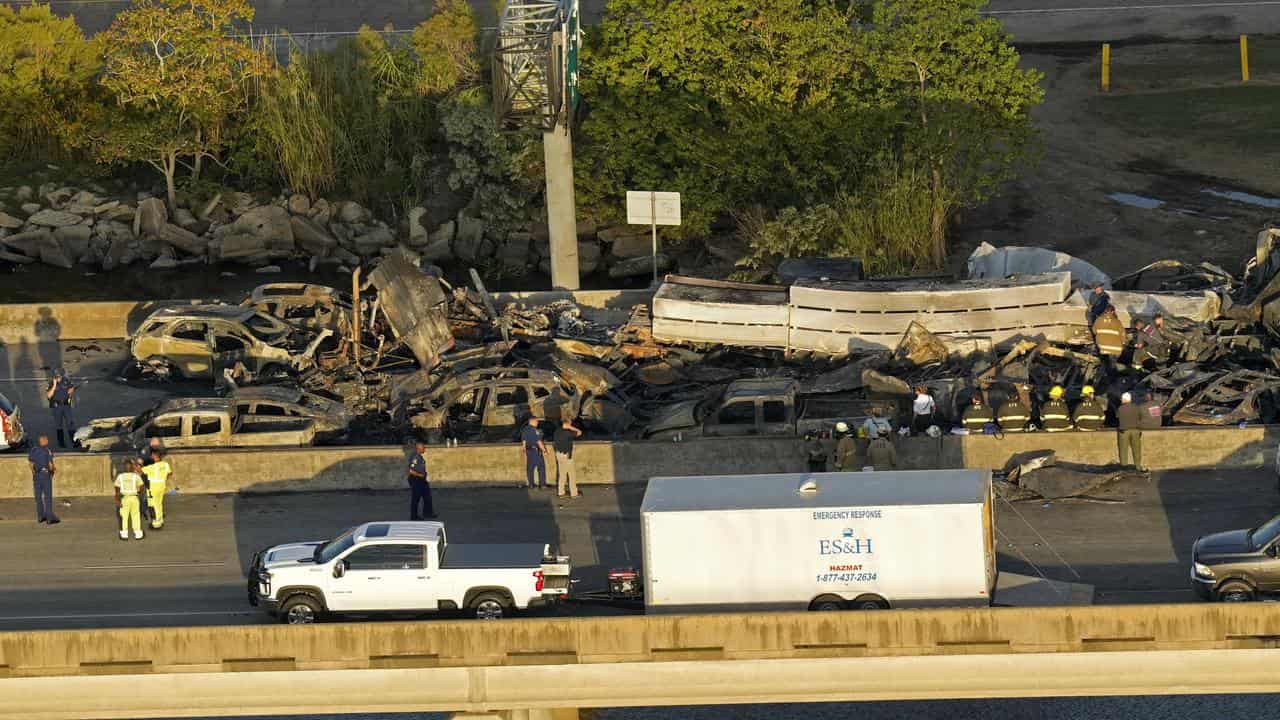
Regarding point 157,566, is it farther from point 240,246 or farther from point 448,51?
point 448,51

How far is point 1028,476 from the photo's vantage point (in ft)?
107

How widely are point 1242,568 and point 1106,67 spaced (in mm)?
38513

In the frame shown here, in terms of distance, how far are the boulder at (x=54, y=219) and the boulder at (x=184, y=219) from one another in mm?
3010

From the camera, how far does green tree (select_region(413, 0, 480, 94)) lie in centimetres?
6031

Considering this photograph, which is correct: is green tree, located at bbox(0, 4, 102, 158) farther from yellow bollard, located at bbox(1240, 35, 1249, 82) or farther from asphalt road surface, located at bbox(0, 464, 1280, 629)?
yellow bollard, located at bbox(1240, 35, 1249, 82)

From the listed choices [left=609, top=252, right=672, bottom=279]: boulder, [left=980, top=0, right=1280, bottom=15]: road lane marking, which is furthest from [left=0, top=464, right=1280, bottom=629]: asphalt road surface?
[left=980, top=0, right=1280, bottom=15]: road lane marking

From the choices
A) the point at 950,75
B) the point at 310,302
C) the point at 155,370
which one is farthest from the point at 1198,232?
the point at 155,370

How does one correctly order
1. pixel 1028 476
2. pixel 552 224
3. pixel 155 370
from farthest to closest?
pixel 552 224, pixel 155 370, pixel 1028 476

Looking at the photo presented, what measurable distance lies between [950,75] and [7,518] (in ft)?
92.6

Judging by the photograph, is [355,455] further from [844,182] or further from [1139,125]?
[1139,125]

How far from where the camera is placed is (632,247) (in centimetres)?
5512

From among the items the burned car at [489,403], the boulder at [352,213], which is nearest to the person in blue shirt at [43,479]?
the burned car at [489,403]

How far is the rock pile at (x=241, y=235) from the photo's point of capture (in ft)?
189

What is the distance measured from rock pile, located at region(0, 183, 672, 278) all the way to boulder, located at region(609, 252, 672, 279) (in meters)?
2.70
